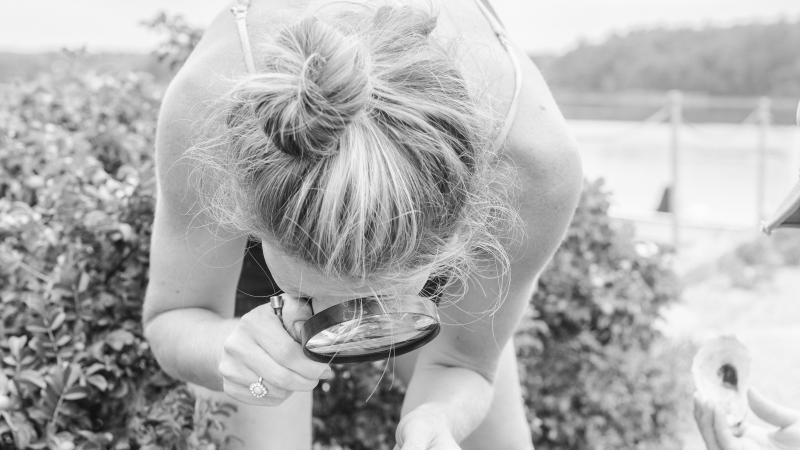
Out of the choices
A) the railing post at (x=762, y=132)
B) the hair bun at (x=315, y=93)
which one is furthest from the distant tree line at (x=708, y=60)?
the hair bun at (x=315, y=93)

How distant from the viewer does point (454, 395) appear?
176 centimetres

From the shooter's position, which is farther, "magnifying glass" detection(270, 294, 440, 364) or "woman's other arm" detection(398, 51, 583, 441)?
"woman's other arm" detection(398, 51, 583, 441)

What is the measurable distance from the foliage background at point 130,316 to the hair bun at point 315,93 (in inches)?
23.1

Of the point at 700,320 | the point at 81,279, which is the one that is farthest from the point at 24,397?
the point at 700,320

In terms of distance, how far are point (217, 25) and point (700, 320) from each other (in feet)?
15.1

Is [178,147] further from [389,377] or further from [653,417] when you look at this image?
[653,417]

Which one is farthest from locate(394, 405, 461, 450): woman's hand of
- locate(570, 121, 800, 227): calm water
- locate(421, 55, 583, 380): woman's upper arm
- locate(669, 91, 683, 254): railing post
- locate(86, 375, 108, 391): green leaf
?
locate(570, 121, 800, 227): calm water

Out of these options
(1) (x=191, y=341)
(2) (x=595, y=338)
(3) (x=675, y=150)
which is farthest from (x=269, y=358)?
(3) (x=675, y=150)

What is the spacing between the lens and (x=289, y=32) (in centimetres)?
123

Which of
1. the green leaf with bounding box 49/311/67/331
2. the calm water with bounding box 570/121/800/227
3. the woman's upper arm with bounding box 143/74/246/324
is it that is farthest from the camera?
the calm water with bounding box 570/121/800/227

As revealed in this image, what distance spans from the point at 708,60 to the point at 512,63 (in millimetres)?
12610

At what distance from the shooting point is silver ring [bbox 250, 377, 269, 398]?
140 cm

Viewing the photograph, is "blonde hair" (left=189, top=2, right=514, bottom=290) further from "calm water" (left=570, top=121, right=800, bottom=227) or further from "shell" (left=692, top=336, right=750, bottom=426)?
"calm water" (left=570, top=121, right=800, bottom=227)

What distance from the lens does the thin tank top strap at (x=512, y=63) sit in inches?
58.2
